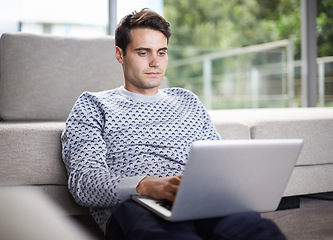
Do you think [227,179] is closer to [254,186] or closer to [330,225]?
[254,186]

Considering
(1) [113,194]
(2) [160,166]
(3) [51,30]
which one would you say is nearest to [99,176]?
(1) [113,194]

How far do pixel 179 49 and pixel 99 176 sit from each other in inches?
135

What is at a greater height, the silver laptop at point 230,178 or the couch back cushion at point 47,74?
the couch back cushion at point 47,74

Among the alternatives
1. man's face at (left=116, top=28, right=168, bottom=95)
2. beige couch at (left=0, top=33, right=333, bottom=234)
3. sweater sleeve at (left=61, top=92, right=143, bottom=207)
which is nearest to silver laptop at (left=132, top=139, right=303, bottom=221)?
sweater sleeve at (left=61, top=92, right=143, bottom=207)

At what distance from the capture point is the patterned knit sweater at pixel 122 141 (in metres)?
1.21

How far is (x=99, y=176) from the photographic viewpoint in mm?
1194

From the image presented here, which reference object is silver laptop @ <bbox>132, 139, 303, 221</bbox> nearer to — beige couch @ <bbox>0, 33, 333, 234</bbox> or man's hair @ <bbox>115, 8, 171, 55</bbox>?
man's hair @ <bbox>115, 8, 171, 55</bbox>

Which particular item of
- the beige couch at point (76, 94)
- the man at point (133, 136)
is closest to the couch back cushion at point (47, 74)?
the beige couch at point (76, 94)

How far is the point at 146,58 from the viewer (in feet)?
4.90

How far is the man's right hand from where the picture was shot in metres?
1.02

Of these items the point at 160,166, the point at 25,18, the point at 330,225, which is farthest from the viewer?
the point at 25,18

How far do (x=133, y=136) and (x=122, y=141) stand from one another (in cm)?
4

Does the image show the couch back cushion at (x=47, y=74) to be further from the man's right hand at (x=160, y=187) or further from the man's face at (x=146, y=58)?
the man's right hand at (x=160, y=187)

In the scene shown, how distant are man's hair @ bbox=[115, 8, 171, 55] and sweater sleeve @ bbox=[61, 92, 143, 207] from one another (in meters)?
0.25
